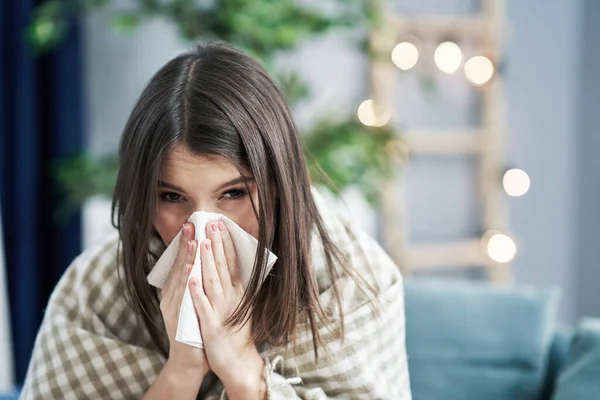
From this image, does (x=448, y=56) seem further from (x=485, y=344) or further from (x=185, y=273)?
(x=185, y=273)

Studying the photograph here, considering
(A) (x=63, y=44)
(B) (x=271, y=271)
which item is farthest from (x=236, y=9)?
(B) (x=271, y=271)

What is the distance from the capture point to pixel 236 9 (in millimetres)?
2342

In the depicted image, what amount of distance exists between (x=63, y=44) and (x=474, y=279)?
77.3 inches

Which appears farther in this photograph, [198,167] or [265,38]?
[265,38]

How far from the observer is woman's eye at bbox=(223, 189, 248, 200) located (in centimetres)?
110

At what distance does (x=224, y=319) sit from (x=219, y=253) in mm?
107

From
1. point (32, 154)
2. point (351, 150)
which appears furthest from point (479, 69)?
point (32, 154)

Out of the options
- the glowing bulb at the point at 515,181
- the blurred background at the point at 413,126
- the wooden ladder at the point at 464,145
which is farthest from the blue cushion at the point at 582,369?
the glowing bulb at the point at 515,181

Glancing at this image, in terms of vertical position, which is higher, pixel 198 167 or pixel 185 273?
pixel 198 167

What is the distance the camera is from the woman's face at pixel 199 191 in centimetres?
105

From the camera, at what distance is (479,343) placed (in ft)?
5.10

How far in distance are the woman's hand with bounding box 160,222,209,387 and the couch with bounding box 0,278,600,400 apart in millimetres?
529

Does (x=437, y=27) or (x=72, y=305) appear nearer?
(x=72, y=305)

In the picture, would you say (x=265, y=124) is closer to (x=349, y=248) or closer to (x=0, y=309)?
(x=349, y=248)
